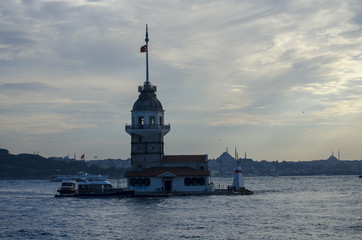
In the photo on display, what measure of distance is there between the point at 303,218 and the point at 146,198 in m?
30.6

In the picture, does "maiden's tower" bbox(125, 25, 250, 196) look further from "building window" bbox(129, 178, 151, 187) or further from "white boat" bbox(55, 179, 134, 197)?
"white boat" bbox(55, 179, 134, 197)

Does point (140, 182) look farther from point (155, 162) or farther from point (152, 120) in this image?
point (152, 120)

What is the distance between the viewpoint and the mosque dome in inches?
3595

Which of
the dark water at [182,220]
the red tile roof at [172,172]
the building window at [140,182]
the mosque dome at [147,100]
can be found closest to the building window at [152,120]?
the mosque dome at [147,100]

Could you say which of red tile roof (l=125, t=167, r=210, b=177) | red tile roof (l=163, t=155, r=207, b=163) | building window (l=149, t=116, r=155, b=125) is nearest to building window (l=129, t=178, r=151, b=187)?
red tile roof (l=125, t=167, r=210, b=177)

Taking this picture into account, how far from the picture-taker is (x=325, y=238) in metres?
44.1

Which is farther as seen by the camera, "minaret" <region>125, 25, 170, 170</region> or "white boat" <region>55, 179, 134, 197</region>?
"minaret" <region>125, 25, 170, 170</region>

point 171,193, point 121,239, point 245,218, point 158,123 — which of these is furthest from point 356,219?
point 158,123

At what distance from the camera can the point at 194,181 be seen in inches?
3438

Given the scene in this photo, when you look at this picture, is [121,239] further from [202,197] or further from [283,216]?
[202,197]

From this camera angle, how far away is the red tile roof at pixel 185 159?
89812mm

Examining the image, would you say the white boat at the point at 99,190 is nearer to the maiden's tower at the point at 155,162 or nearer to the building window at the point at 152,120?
the maiden's tower at the point at 155,162

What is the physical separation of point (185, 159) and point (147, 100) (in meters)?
11.3

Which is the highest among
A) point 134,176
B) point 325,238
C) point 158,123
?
point 158,123
